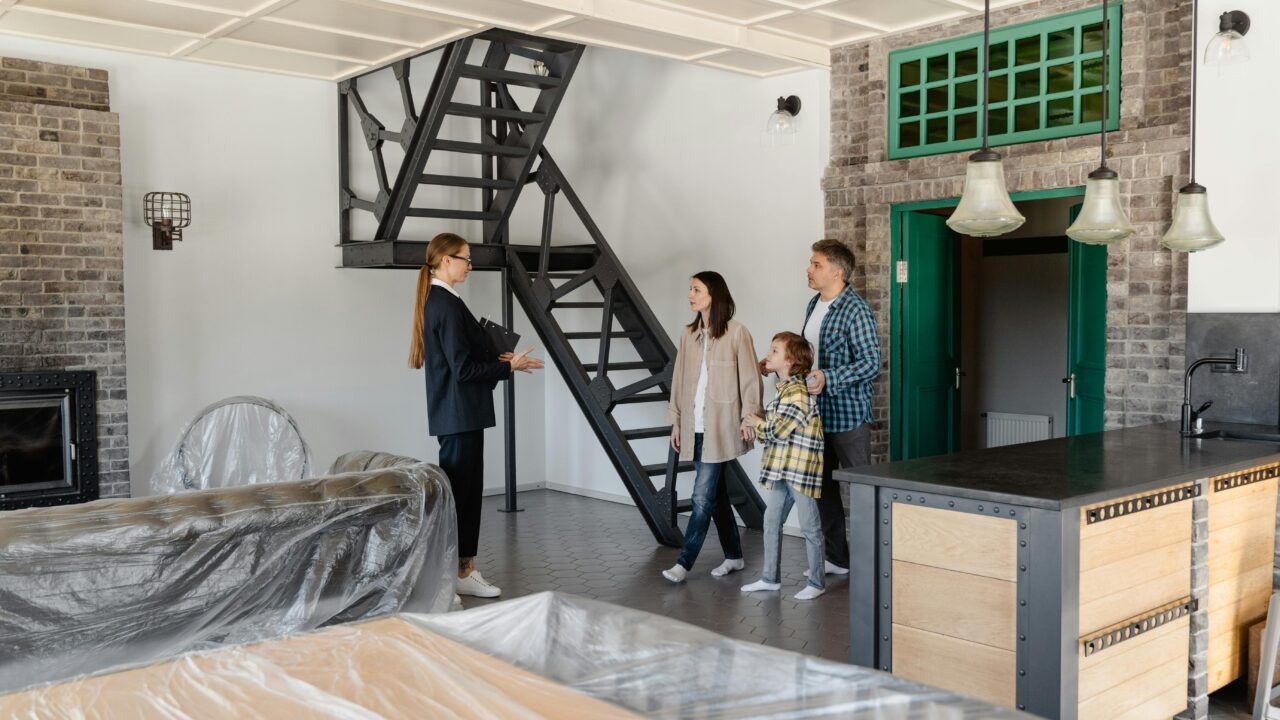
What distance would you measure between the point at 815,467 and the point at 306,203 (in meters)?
4.26

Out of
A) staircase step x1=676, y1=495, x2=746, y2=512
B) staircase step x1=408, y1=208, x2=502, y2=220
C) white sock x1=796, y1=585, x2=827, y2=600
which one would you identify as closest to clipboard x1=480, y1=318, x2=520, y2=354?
staircase step x1=408, y1=208, x2=502, y2=220

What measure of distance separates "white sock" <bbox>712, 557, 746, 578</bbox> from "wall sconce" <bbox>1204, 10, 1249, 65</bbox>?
3.35m

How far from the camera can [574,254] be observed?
7961mm

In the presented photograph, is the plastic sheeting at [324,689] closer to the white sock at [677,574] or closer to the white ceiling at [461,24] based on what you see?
the white sock at [677,574]

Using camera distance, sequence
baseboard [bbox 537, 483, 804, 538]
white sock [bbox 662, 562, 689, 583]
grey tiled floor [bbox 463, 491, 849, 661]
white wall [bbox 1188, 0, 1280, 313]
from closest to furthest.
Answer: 1. white wall [bbox 1188, 0, 1280, 313]
2. grey tiled floor [bbox 463, 491, 849, 661]
3. white sock [bbox 662, 562, 689, 583]
4. baseboard [bbox 537, 483, 804, 538]

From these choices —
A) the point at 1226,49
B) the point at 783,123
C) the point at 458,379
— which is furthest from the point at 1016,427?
the point at 458,379

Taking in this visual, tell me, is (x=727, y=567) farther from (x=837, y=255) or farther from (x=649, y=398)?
(x=837, y=255)

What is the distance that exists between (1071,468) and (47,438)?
5.54 meters

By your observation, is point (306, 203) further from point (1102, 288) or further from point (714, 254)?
point (1102, 288)

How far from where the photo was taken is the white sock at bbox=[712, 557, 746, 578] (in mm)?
6188

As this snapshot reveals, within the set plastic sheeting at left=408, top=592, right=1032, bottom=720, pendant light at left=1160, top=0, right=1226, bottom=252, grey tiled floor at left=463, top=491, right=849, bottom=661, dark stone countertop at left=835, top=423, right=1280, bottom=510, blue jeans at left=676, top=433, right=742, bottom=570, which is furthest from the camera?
blue jeans at left=676, top=433, right=742, bottom=570

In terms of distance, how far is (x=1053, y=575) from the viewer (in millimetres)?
3207

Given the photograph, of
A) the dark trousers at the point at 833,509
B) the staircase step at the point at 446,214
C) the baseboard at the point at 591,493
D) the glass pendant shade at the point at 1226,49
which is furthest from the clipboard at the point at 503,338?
the glass pendant shade at the point at 1226,49

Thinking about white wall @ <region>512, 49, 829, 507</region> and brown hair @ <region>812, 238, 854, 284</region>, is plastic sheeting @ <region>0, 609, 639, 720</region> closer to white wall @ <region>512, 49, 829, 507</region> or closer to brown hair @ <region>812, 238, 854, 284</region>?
brown hair @ <region>812, 238, 854, 284</region>
